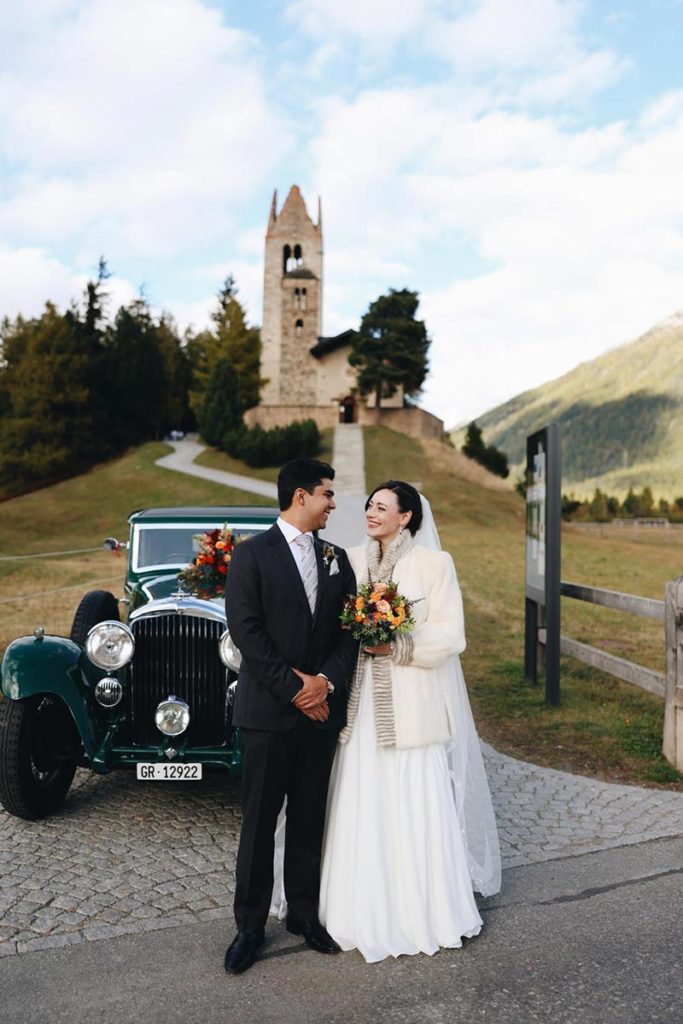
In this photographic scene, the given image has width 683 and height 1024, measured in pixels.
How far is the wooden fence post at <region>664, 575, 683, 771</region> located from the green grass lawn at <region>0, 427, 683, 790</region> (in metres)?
0.19

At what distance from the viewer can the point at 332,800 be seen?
377cm

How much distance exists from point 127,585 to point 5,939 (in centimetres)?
368

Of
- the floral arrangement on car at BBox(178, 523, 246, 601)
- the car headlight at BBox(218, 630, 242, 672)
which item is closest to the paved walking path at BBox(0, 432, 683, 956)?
the car headlight at BBox(218, 630, 242, 672)

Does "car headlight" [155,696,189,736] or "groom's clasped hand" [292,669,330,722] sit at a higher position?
"groom's clasped hand" [292,669,330,722]

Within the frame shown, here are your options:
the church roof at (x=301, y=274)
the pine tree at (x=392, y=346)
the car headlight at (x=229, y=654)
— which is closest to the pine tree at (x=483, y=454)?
the pine tree at (x=392, y=346)

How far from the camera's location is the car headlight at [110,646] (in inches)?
209

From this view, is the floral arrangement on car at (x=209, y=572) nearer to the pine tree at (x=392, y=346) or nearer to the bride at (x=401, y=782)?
the bride at (x=401, y=782)

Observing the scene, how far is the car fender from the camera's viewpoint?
525cm

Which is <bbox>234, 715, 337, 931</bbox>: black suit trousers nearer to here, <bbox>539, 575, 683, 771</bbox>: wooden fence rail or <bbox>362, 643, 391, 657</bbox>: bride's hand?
<bbox>362, 643, 391, 657</bbox>: bride's hand

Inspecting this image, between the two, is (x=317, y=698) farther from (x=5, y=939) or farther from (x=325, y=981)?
(x=5, y=939)

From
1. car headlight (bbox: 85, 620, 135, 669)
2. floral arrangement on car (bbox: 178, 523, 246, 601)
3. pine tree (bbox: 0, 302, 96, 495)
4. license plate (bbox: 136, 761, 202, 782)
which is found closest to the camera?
license plate (bbox: 136, 761, 202, 782)

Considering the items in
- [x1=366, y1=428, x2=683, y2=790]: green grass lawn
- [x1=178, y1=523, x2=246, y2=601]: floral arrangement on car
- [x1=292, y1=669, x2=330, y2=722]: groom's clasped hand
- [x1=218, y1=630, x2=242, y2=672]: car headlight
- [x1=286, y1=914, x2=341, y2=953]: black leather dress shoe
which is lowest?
[x1=366, y1=428, x2=683, y2=790]: green grass lawn

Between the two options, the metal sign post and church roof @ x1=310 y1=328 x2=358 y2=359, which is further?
church roof @ x1=310 y1=328 x2=358 y2=359

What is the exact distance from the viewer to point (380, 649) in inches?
142
